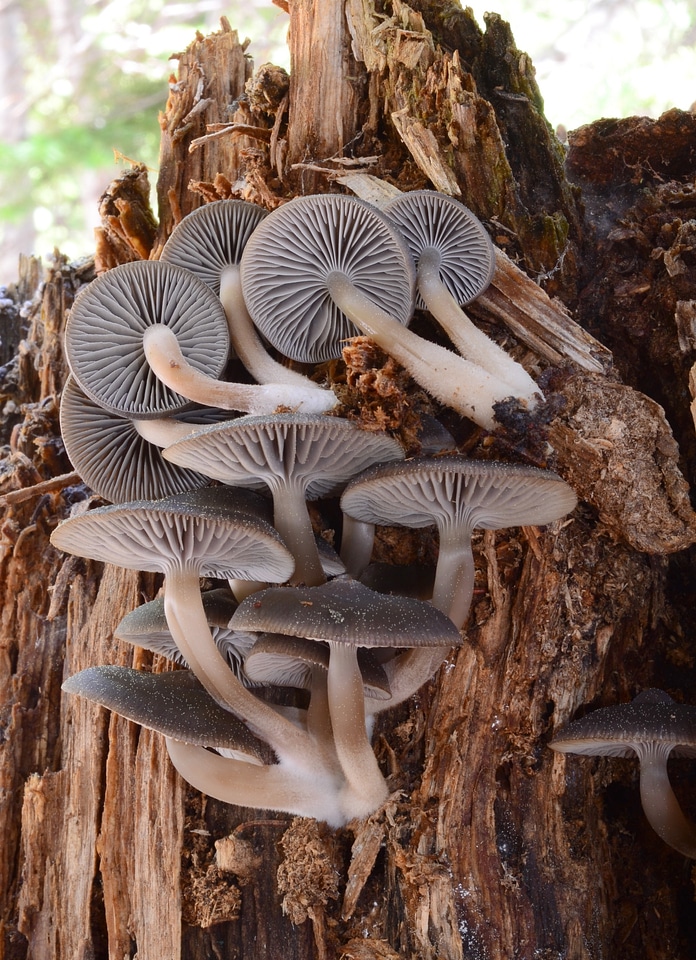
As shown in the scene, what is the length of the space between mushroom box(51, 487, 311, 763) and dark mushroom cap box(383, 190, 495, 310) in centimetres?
134

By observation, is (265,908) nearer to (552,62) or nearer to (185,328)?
(185,328)

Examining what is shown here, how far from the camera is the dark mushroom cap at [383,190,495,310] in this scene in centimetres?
314

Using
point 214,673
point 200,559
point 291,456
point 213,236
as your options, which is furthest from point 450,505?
point 213,236

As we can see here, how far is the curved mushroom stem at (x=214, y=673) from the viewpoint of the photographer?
2857 millimetres

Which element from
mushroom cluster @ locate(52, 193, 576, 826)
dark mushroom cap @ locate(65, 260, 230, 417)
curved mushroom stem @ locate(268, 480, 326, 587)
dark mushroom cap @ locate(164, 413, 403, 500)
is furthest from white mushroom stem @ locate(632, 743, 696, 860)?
dark mushroom cap @ locate(65, 260, 230, 417)

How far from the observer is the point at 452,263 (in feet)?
11.1

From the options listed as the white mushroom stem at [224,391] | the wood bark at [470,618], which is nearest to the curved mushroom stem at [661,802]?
the wood bark at [470,618]

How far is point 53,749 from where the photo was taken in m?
3.53

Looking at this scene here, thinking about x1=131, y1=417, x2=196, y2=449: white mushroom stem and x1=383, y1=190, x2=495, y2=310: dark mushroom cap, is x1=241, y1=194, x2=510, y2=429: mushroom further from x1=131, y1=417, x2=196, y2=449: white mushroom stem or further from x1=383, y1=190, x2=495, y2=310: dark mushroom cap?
x1=131, y1=417, x2=196, y2=449: white mushroom stem

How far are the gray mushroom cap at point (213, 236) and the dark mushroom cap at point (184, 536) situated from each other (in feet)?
3.75

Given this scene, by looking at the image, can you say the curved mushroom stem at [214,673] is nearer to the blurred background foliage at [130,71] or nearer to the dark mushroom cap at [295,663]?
the dark mushroom cap at [295,663]

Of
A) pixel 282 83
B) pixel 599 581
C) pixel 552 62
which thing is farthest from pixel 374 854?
pixel 552 62

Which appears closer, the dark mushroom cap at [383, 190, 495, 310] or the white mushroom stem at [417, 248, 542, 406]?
the white mushroom stem at [417, 248, 542, 406]

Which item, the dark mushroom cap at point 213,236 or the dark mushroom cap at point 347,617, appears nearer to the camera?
the dark mushroom cap at point 347,617
